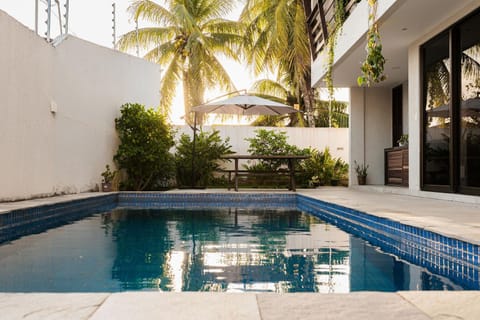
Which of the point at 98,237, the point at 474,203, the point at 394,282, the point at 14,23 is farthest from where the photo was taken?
the point at 14,23

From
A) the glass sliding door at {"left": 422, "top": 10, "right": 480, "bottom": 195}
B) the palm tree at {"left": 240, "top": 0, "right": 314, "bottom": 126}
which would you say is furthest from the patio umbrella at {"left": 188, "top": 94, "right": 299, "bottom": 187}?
the palm tree at {"left": 240, "top": 0, "right": 314, "bottom": 126}

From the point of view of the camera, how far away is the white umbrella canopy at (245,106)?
1059 centimetres

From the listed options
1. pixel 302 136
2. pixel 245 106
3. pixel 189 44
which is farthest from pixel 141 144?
pixel 189 44

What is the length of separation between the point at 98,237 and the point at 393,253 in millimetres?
2755

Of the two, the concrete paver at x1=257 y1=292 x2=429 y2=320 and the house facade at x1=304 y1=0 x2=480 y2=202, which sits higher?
the house facade at x1=304 y1=0 x2=480 y2=202

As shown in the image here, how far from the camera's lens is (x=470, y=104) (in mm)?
5988

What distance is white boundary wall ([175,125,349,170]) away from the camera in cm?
1267

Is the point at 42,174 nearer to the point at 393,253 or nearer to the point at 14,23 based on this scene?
the point at 14,23

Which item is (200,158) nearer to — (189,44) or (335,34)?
(335,34)

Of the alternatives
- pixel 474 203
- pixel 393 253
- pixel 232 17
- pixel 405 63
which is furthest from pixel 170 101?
pixel 393 253

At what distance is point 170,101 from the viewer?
17766 mm

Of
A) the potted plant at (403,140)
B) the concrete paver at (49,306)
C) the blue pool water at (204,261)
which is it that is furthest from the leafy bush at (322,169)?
the concrete paver at (49,306)

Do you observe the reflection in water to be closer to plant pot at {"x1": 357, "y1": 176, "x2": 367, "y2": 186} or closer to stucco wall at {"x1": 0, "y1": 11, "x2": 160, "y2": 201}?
stucco wall at {"x1": 0, "y1": 11, "x2": 160, "y2": 201}

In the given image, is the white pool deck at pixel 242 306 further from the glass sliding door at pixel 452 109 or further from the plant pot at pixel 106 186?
the plant pot at pixel 106 186
